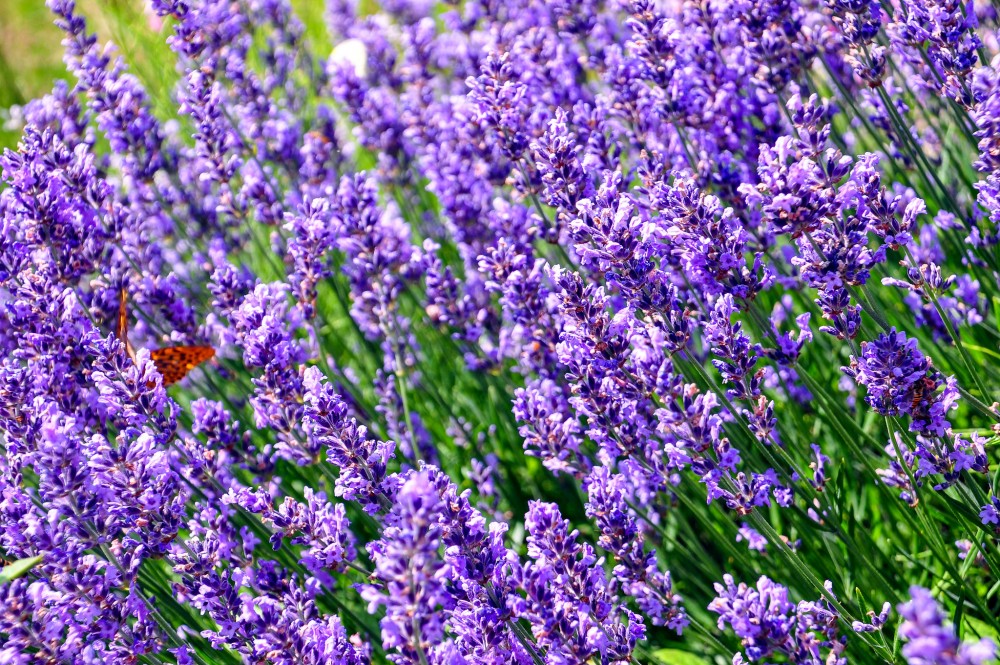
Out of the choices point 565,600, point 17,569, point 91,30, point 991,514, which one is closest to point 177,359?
point 17,569

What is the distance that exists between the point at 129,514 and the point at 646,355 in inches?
57.5

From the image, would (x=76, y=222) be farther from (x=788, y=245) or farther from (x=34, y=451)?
(x=788, y=245)

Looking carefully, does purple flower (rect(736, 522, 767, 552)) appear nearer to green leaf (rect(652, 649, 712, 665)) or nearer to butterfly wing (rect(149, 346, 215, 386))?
green leaf (rect(652, 649, 712, 665))

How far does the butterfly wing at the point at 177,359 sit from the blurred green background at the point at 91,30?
208cm

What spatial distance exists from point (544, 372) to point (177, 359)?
1276mm

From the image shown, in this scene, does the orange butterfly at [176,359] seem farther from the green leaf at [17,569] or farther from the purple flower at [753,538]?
the purple flower at [753,538]

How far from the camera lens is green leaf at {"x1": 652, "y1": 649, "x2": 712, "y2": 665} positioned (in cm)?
311

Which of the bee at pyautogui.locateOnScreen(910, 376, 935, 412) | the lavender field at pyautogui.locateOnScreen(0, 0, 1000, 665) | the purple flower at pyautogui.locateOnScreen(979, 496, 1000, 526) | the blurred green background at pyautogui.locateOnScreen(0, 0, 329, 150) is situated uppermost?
the blurred green background at pyautogui.locateOnScreen(0, 0, 329, 150)

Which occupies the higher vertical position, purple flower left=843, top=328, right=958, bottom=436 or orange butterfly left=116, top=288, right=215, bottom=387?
orange butterfly left=116, top=288, right=215, bottom=387

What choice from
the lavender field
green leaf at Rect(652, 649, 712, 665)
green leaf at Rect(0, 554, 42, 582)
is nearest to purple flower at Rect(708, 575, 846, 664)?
the lavender field

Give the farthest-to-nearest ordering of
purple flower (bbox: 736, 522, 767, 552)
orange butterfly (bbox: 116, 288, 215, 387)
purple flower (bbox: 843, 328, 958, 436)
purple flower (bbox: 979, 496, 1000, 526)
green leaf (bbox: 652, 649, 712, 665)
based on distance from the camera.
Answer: orange butterfly (bbox: 116, 288, 215, 387)
green leaf (bbox: 652, 649, 712, 665)
purple flower (bbox: 736, 522, 767, 552)
purple flower (bbox: 979, 496, 1000, 526)
purple flower (bbox: 843, 328, 958, 436)

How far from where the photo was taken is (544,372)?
338cm

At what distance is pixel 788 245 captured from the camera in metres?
3.75

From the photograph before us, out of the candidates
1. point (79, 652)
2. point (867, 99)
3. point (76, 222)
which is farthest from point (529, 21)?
point (79, 652)
